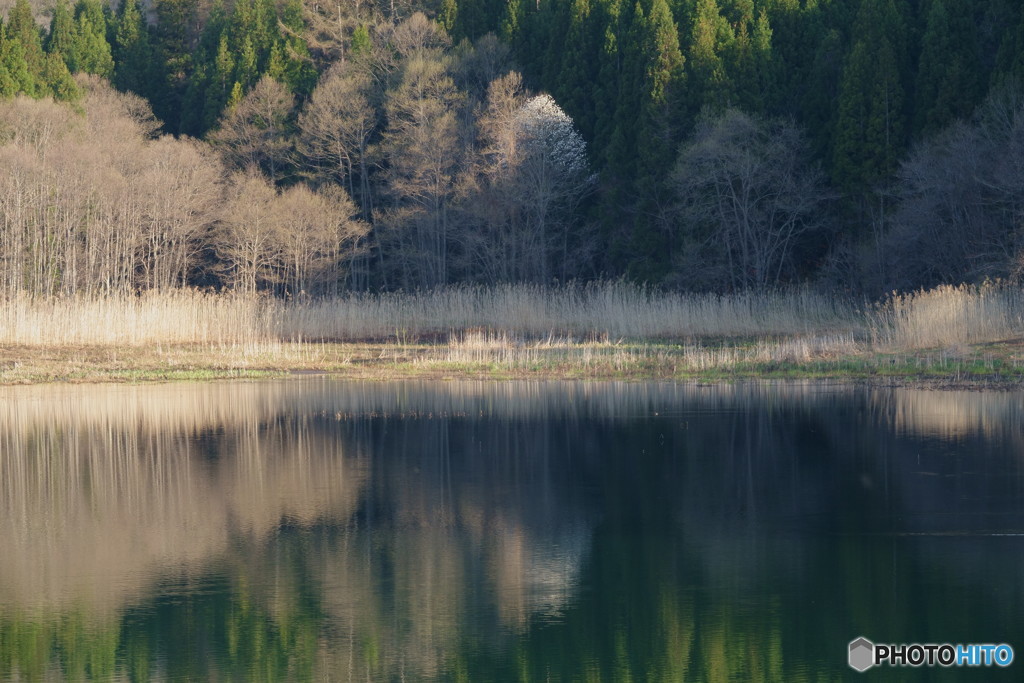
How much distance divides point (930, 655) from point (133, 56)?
6257 centimetres

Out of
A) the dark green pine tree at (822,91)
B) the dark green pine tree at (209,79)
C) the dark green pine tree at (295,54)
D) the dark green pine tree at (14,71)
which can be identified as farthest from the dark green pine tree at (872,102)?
the dark green pine tree at (14,71)

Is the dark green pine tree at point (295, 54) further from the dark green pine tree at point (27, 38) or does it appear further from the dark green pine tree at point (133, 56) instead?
the dark green pine tree at point (27, 38)

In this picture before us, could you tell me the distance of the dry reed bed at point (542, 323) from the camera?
24797mm

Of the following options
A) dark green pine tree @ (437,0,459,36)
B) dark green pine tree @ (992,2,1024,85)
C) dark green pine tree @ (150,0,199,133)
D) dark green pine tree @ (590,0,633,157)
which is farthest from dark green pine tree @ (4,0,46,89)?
dark green pine tree @ (992,2,1024,85)

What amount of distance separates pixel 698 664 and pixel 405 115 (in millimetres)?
45037

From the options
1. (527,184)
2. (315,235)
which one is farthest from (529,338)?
(315,235)

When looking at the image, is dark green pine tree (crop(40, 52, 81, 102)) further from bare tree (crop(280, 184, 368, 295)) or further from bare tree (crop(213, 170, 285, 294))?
bare tree (crop(280, 184, 368, 295))

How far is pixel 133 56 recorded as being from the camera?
63.4 meters

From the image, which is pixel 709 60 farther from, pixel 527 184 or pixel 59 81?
pixel 59 81

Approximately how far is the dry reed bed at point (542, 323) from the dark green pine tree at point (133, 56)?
28950 millimetres

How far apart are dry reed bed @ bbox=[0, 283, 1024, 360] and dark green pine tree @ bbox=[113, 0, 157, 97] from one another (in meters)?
28.9

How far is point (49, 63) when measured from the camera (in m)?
56.2

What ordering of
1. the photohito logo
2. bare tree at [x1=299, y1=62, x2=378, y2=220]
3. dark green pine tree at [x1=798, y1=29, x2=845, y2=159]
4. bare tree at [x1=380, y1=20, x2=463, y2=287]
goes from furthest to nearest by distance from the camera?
bare tree at [x1=299, y1=62, x2=378, y2=220]
bare tree at [x1=380, y1=20, x2=463, y2=287]
dark green pine tree at [x1=798, y1=29, x2=845, y2=159]
the photohito logo

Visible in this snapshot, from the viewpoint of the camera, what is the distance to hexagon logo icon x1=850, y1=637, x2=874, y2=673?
7.39m
